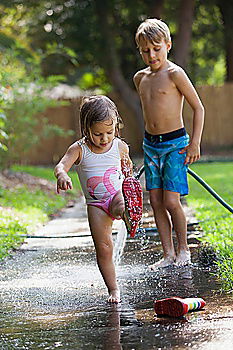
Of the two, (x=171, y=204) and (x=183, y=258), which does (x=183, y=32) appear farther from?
(x=183, y=258)

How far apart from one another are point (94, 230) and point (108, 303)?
0.47 m

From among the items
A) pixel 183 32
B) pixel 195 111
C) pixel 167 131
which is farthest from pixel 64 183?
pixel 183 32

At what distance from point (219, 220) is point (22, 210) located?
241 cm

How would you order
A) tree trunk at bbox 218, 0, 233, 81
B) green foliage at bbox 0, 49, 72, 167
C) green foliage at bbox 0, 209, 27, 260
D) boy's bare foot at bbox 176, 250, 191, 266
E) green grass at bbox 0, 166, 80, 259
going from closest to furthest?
boy's bare foot at bbox 176, 250, 191, 266, green foliage at bbox 0, 209, 27, 260, green grass at bbox 0, 166, 80, 259, green foliage at bbox 0, 49, 72, 167, tree trunk at bbox 218, 0, 233, 81

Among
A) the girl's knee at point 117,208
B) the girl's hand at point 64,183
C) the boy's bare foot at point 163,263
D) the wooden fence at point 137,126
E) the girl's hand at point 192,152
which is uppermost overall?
the girl's hand at point 64,183

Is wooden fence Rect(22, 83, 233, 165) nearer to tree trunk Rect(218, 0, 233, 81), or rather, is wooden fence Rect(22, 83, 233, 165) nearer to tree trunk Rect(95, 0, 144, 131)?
tree trunk Rect(95, 0, 144, 131)

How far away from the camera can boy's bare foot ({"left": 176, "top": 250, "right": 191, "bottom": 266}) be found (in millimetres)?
4945

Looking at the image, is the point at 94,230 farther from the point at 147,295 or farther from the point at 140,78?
the point at 140,78

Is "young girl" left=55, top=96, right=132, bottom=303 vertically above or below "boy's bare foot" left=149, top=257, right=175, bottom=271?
above

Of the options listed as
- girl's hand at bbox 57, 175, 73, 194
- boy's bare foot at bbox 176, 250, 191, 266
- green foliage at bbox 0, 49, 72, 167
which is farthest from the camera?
green foliage at bbox 0, 49, 72, 167

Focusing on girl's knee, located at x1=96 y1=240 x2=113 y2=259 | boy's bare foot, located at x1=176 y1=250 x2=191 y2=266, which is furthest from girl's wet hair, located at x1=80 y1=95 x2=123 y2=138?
boy's bare foot, located at x1=176 y1=250 x2=191 y2=266

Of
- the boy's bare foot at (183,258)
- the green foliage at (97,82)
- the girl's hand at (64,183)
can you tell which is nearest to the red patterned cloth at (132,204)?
the girl's hand at (64,183)

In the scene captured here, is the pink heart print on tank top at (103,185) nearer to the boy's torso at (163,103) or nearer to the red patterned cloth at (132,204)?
the red patterned cloth at (132,204)

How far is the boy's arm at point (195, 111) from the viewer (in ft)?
16.5
